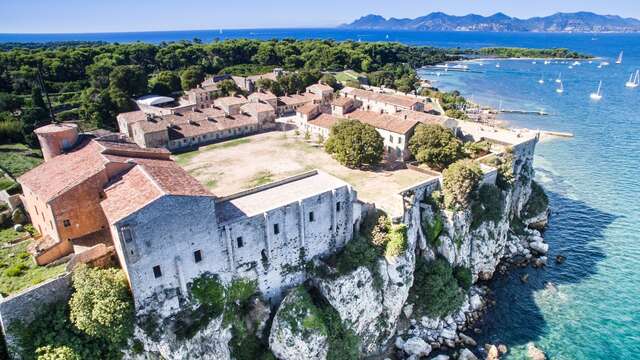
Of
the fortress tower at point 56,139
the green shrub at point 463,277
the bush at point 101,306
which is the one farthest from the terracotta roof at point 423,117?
the bush at point 101,306

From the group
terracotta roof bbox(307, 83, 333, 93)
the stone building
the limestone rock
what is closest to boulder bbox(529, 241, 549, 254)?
the stone building

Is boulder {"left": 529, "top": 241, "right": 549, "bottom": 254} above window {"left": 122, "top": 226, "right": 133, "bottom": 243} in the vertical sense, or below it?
below

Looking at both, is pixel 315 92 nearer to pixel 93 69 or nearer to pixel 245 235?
pixel 93 69

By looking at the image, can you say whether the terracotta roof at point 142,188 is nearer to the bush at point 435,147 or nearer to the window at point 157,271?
the window at point 157,271

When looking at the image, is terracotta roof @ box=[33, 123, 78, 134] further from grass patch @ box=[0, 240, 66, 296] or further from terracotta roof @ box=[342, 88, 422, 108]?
terracotta roof @ box=[342, 88, 422, 108]

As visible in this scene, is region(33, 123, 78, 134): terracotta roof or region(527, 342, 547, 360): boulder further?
region(527, 342, 547, 360): boulder

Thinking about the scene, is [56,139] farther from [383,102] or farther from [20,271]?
[383,102]
